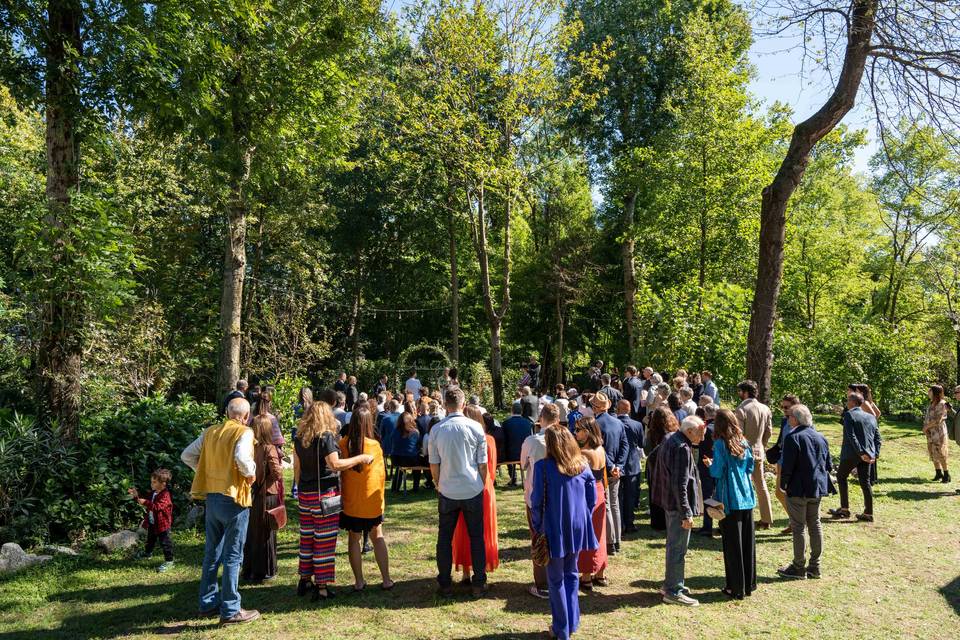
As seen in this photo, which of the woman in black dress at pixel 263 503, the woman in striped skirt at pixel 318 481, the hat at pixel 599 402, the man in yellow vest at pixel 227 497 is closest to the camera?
the man in yellow vest at pixel 227 497

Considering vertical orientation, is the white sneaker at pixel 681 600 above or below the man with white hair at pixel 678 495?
below

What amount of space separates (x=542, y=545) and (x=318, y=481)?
2.23 meters

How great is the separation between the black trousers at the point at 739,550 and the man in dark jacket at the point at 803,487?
827mm

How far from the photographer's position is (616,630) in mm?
5266

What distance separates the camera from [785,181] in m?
9.66

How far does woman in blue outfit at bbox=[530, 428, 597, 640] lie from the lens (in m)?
4.88

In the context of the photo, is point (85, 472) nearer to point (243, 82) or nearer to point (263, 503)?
point (263, 503)

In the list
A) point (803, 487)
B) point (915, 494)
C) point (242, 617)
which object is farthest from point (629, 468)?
point (915, 494)

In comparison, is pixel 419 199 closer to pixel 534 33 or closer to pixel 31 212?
pixel 534 33

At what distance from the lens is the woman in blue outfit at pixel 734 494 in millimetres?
5793

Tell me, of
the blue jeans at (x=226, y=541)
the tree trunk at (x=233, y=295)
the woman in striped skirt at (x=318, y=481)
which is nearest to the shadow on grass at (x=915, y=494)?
the woman in striped skirt at (x=318, y=481)

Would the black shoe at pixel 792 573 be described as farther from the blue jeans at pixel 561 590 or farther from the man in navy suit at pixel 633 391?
the man in navy suit at pixel 633 391

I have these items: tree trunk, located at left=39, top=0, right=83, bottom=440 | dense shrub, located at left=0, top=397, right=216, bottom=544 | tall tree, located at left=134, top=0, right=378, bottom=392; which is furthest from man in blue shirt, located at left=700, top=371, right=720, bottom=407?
tree trunk, located at left=39, top=0, right=83, bottom=440

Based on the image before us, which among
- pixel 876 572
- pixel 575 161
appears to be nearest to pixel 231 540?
pixel 876 572
